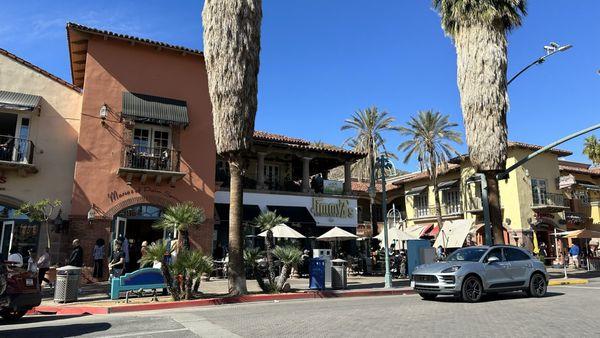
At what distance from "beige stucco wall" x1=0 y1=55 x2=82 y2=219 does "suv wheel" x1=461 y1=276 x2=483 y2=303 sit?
1649cm

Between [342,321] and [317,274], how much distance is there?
262 inches

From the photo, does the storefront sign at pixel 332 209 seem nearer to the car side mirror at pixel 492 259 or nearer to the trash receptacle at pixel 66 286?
the car side mirror at pixel 492 259

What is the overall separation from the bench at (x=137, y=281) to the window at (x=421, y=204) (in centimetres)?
3399

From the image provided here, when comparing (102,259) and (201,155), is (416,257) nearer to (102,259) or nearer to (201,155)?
(201,155)

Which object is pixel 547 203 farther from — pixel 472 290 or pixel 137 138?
pixel 137 138

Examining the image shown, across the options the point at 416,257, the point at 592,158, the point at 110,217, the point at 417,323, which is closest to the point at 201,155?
the point at 110,217

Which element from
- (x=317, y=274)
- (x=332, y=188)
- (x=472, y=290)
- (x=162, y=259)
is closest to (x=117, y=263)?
(x=162, y=259)

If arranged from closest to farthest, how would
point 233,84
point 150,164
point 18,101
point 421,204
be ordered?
1. point 233,84
2. point 18,101
3. point 150,164
4. point 421,204

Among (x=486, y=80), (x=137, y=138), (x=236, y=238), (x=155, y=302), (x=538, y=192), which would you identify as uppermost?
(x=486, y=80)

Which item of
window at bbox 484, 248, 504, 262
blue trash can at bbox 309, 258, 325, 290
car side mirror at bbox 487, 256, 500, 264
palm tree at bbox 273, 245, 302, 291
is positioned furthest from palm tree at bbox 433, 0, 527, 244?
palm tree at bbox 273, 245, 302, 291

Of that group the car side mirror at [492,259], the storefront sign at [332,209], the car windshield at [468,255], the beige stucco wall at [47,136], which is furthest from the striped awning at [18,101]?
the car side mirror at [492,259]

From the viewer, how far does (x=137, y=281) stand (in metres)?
12.3

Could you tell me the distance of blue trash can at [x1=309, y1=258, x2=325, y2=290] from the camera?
597 inches

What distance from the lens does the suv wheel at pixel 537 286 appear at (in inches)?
516
